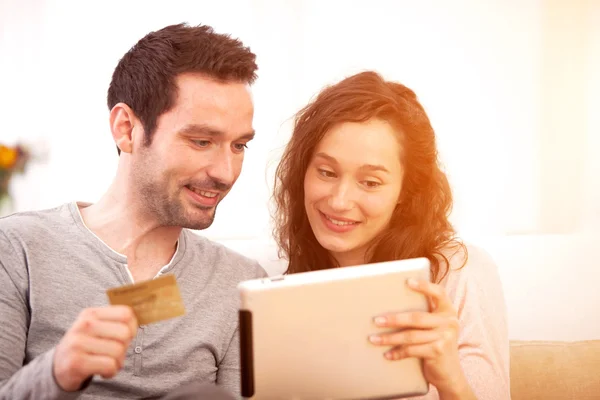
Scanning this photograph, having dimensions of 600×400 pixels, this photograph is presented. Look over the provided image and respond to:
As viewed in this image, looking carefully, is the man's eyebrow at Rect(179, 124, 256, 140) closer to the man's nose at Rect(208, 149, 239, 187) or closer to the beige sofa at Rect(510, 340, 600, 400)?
the man's nose at Rect(208, 149, 239, 187)

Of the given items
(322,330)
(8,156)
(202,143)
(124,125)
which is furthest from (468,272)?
(8,156)

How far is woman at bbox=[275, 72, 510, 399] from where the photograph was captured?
1.43 metres

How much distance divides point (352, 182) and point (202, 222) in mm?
383

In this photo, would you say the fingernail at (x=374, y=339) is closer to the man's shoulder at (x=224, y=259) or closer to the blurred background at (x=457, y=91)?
the man's shoulder at (x=224, y=259)

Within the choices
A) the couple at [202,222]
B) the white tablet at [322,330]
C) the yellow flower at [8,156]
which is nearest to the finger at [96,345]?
the white tablet at [322,330]

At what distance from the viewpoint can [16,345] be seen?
123 centimetres

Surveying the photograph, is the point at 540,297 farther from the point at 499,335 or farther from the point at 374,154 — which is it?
the point at 374,154

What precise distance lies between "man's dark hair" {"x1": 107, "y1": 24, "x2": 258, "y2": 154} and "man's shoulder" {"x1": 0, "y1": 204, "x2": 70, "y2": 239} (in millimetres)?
277

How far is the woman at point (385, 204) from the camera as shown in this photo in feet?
4.69

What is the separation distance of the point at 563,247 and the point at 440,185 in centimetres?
61

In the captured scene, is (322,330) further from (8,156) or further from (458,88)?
(8,156)

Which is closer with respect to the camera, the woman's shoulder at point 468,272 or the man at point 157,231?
the man at point 157,231

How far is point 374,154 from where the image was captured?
58.5 inches

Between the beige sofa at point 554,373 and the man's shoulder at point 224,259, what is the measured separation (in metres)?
0.77
